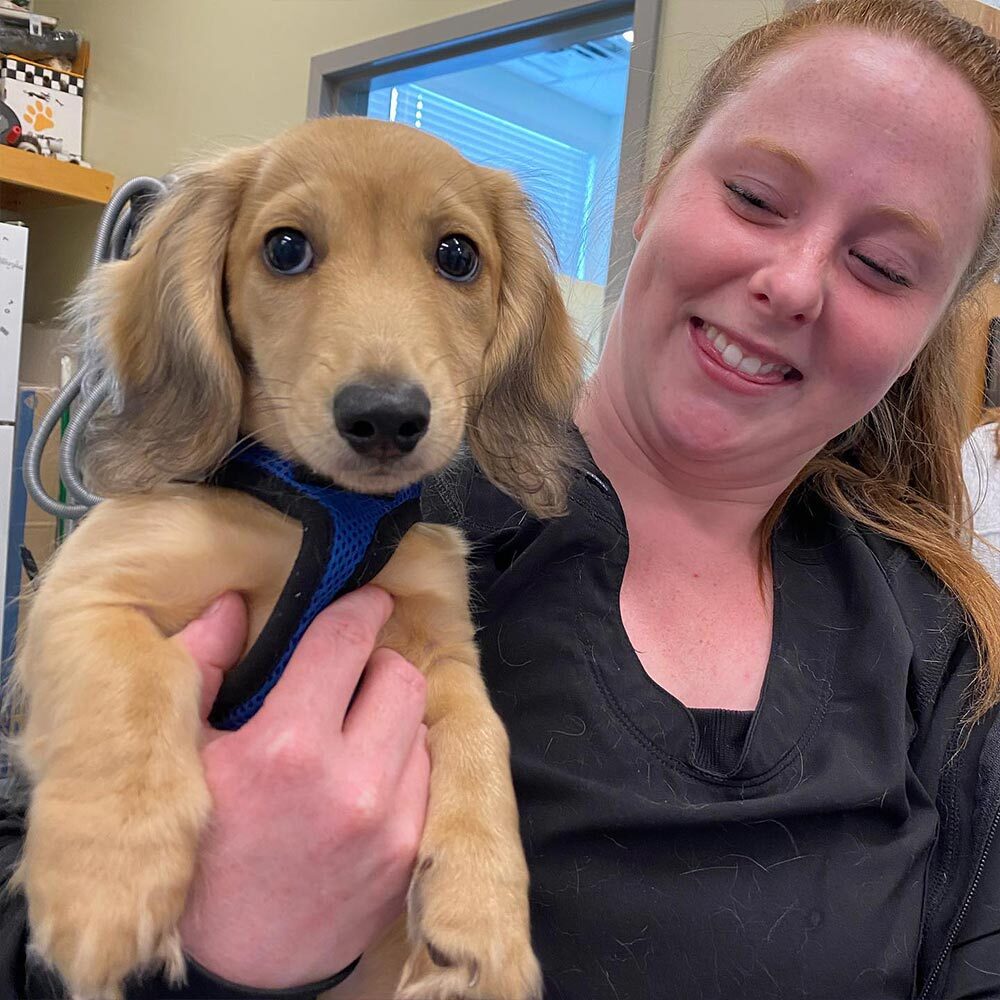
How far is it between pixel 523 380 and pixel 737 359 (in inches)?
11.7

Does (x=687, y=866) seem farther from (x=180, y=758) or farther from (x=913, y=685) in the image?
(x=180, y=758)

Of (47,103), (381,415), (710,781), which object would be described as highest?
(381,415)

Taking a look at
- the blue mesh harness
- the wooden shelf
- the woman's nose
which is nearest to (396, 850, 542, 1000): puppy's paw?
the blue mesh harness

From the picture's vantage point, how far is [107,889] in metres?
0.81

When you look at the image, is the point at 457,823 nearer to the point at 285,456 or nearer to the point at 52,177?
the point at 285,456

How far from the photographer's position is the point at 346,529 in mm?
1023

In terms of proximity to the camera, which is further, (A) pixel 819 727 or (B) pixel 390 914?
(A) pixel 819 727

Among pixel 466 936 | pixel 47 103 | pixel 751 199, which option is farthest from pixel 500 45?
pixel 466 936

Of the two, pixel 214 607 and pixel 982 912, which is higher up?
pixel 214 607

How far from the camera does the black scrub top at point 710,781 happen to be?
1.03 meters

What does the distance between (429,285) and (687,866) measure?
716mm

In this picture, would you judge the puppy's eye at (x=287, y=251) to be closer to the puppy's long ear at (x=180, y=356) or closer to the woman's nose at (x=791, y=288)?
the puppy's long ear at (x=180, y=356)

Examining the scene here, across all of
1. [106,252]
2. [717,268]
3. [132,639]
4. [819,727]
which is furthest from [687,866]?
[106,252]

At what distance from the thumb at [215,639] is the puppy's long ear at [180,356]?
0.60ft
